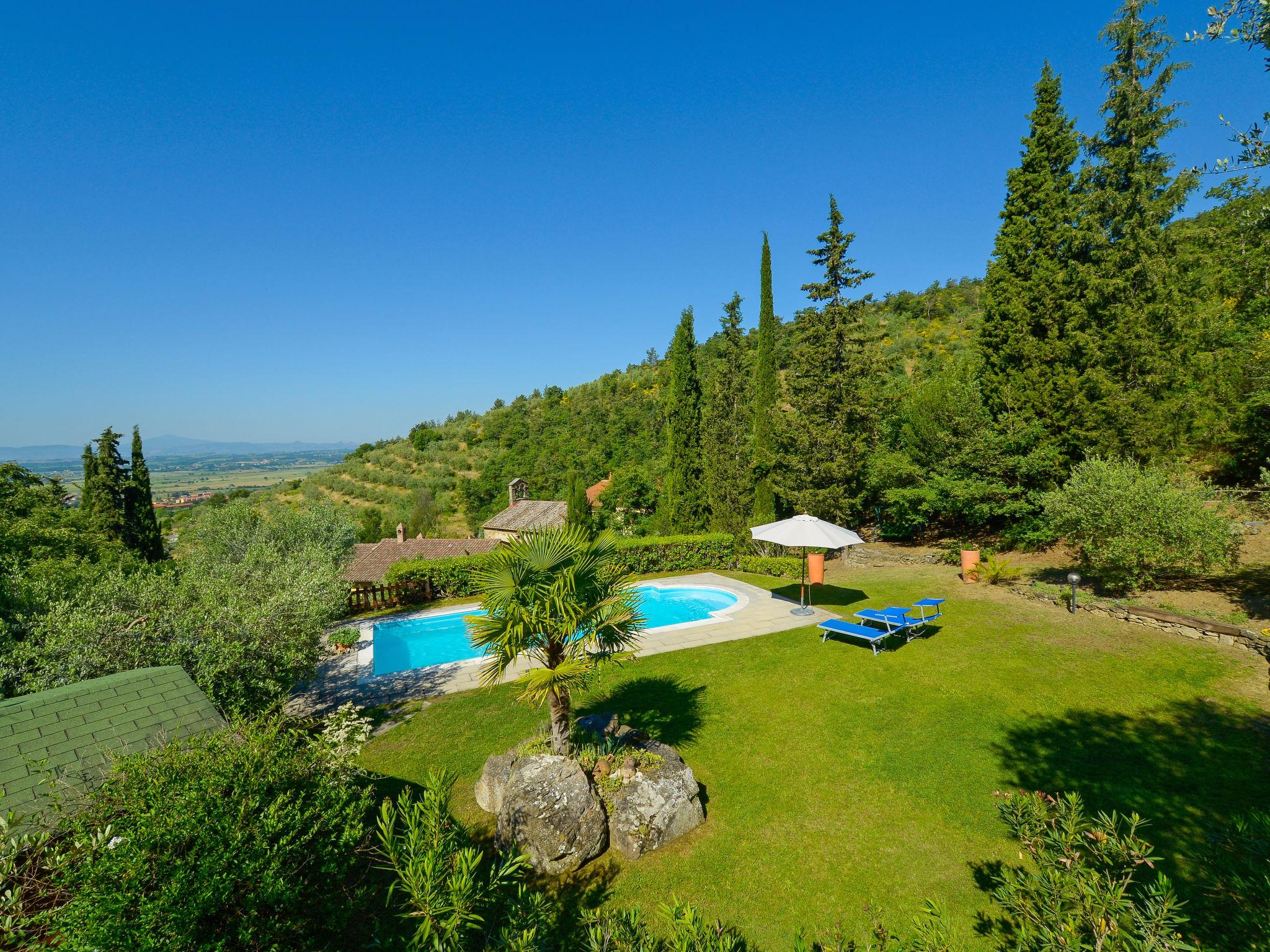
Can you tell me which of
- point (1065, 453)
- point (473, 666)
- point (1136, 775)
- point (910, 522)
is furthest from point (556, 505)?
point (1136, 775)

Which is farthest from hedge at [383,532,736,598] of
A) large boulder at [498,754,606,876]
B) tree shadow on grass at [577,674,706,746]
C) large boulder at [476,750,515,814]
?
large boulder at [498,754,606,876]

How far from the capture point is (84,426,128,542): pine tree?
24672 millimetres

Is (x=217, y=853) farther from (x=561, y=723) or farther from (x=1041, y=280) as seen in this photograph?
(x=1041, y=280)

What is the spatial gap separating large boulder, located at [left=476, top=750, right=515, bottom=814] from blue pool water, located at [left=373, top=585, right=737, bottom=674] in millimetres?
5085

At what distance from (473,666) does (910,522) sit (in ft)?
53.3

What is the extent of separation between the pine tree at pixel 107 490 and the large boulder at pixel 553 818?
29.8 meters

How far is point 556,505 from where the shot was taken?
31.8 m

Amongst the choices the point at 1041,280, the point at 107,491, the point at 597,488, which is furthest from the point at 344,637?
the point at 597,488

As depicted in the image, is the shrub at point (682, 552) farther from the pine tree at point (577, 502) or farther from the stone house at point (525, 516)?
the stone house at point (525, 516)

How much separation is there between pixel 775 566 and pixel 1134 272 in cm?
1330

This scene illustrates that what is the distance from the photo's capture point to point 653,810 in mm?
5273

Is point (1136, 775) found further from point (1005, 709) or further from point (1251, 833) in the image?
point (1251, 833)

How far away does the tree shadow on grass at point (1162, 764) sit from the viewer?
486cm

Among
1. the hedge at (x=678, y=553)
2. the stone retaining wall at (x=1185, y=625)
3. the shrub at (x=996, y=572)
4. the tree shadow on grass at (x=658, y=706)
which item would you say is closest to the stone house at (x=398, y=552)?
the hedge at (x=678, y=553)
